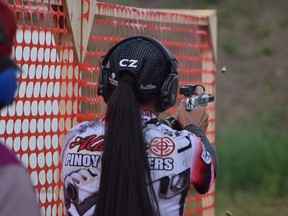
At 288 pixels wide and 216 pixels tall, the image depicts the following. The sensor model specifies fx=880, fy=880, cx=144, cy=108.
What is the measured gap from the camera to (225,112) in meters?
19.7

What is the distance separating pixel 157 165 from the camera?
3.50m

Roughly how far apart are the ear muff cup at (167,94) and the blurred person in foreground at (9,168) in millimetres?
1118

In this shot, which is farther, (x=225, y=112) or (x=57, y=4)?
(x=225, y=112)

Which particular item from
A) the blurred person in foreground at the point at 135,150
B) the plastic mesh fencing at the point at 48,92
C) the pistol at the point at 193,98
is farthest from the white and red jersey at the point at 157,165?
the plastic mesh fencing at the point at 48,92

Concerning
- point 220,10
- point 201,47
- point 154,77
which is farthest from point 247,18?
point 154,77

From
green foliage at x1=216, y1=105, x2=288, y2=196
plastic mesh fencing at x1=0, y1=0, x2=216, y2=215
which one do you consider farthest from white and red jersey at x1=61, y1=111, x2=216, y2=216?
green foliage at x1=216, y1=105, x2=288, y2=196

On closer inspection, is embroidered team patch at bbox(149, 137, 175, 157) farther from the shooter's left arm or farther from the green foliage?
the green foliage

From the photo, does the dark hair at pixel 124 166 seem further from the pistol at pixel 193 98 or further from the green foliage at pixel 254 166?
the green foliage at pixel 254 166

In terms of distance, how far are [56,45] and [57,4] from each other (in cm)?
22

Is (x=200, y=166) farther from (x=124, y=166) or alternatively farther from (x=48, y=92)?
(x=48, y=92)

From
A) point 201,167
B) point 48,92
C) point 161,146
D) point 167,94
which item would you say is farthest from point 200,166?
point 48,92

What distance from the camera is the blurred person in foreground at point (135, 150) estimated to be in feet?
11.2

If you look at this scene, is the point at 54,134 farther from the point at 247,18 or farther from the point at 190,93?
the point at 247,18

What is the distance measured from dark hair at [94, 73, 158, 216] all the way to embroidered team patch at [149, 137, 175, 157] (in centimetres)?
8
